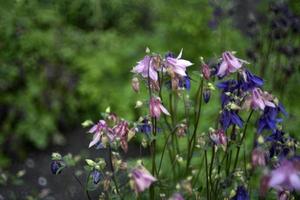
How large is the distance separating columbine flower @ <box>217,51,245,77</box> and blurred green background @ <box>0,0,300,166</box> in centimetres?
194

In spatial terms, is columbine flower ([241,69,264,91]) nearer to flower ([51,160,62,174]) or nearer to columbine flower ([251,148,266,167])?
columbine flower ([251,148,266,167])

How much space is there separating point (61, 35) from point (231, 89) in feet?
9.87

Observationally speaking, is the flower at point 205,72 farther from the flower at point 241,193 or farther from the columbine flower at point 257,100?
the flower at point 241,193

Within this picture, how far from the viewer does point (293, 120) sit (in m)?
3.76

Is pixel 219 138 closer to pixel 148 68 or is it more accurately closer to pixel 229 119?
Result: pixel 229 119

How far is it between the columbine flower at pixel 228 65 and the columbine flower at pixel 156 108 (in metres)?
0.31

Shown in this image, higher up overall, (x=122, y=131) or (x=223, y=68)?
(x=223, y=68)

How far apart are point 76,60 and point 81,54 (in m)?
0.12

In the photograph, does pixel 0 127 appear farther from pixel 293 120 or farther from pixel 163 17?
pixel 293 120

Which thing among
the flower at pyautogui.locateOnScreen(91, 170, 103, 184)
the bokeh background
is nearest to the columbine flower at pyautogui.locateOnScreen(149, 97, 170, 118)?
the flower at pyautogui.locateOnScreen(91, 170, 103, 184)

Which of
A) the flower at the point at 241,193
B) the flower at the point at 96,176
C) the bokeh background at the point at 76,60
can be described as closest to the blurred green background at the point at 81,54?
the bokeh background at the point at 76,60

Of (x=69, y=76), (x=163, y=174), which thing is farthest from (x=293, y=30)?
(x=69, y=76)

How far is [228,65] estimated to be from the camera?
7.49 ft

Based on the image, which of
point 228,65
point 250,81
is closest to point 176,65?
point 228,65
